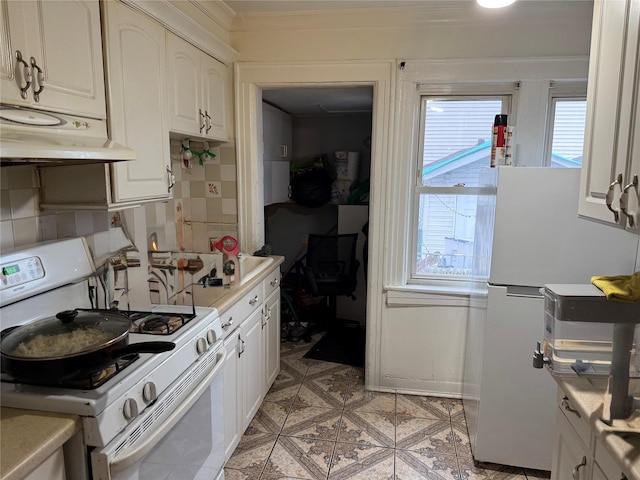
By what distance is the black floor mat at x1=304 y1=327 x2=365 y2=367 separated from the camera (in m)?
3.32

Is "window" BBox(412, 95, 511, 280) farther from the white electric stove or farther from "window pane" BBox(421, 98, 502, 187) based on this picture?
the white electric stove

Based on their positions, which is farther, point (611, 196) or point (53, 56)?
point (53, 56)

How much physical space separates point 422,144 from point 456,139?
0.21 meters

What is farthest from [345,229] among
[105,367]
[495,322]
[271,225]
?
[105,367]

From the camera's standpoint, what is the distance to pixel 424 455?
7.31 ft

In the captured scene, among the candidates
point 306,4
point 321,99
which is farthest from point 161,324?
point 321,99

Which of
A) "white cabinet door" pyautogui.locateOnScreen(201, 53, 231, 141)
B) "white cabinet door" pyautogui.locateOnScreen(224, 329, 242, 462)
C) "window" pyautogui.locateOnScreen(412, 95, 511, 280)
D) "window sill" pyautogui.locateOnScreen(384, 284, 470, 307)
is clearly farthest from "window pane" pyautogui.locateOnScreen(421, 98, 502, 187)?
"white cabinet door" pyautogui.locateOnScreen(224, 329, 242, 462)

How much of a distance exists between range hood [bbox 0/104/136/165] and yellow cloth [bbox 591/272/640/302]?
1458mm

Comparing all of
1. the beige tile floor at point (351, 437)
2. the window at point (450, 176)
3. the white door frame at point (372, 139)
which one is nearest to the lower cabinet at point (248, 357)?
the beige tile floor at point (351, 437)

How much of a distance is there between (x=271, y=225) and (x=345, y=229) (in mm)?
1011

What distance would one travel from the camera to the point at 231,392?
6.67 ft

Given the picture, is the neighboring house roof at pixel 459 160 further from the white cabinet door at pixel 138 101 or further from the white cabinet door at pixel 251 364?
the white cabinet door at pixel 138 101

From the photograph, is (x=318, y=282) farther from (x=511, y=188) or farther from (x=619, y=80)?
(x=619, y=80)

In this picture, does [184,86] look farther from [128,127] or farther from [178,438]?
[178,438]
